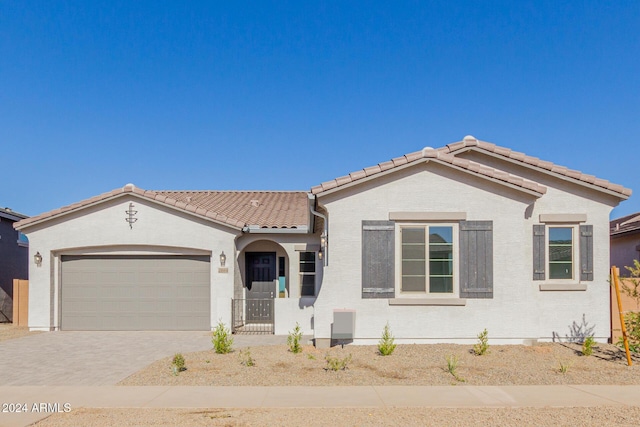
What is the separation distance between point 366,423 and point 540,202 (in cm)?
812

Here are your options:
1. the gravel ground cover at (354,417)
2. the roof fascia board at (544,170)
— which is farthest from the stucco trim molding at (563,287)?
the gravel ground cover at (354,417)

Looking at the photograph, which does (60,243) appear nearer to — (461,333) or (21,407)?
(21,407)

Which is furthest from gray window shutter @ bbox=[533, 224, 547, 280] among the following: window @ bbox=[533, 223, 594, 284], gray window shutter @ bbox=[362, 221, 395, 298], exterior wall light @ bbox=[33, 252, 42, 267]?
exterior wall light @ bbox=[33, 252, 42, 267]

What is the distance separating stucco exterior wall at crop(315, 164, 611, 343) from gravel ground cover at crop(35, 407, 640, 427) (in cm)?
429

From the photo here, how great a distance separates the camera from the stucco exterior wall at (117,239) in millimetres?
15180

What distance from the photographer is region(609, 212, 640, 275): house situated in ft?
57.8

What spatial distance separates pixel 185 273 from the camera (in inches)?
609

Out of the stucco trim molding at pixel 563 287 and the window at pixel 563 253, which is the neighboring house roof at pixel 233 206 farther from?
the stucco trim molding at pixel 563 287

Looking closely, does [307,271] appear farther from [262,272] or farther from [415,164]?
[415,164]

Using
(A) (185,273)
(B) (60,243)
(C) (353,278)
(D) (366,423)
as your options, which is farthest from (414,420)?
(B) (60,243)

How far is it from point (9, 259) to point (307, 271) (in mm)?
11948

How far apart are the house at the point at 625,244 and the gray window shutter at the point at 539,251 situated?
679 cm

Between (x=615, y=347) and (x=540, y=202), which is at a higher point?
(x=540, y=202)

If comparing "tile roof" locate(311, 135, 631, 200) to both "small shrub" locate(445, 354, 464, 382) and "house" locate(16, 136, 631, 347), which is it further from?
"small shrub" locate(445, 354, 464, 382)
